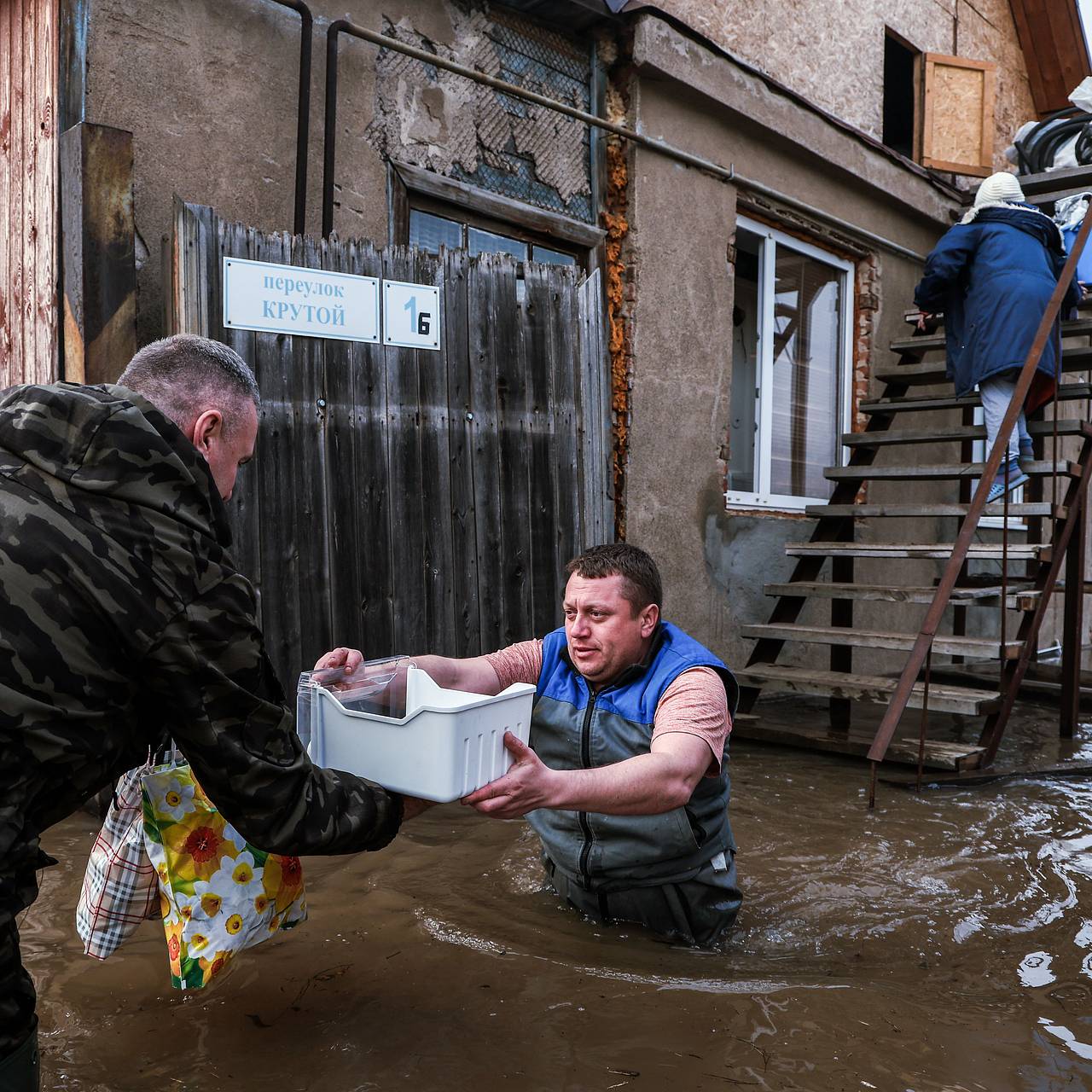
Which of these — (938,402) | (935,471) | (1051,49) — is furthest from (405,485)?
(1051,49)

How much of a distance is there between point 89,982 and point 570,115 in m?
4.81

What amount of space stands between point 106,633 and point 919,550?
5.24 meters

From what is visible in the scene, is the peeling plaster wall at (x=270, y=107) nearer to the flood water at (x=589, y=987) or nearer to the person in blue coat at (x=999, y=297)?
the flood water at (x=589, y=987)

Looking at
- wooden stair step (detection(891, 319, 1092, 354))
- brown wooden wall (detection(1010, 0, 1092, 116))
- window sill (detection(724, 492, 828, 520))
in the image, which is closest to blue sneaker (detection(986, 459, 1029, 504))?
window sill (detection(724, 492, 828, 520))

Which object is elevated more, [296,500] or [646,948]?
[296,500]

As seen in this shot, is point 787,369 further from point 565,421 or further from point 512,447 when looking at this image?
point 512,447

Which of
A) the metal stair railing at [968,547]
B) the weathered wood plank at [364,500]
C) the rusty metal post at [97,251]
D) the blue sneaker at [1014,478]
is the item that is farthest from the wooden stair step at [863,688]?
the rusty metal post at [97,251]

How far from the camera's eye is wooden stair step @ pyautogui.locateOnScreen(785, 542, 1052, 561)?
580cm

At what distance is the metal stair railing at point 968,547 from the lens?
477 cm

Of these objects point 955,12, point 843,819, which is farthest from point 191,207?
point 955,12

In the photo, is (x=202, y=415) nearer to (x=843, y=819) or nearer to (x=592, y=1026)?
(x=592, y=1026)

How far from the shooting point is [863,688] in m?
5.65

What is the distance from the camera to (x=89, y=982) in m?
2.70

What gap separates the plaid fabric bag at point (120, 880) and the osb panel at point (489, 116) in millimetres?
3779
